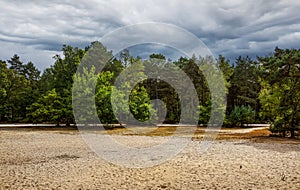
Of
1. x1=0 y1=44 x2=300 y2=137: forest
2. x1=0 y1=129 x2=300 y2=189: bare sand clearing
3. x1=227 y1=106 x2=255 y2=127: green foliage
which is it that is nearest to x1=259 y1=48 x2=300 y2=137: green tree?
x1=0 y1=44 x2=300 y2=137: forest

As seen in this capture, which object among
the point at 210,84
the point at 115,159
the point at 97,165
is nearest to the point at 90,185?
the point at 97,165

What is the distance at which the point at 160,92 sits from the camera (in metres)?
45.4

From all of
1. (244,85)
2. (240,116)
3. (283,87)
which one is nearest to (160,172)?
(283,87)

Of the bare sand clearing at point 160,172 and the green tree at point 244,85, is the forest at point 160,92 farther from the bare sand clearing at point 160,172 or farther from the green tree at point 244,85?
the bare sand clearing at point 160,172

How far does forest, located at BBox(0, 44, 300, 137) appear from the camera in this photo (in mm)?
20797

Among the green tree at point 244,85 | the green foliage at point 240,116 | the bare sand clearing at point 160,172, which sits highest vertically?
the green tree at point 244,85

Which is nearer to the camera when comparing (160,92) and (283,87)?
(283,87)

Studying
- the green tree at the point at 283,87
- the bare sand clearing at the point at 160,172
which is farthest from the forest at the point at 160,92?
the bare sand clearing at the point at 160,172

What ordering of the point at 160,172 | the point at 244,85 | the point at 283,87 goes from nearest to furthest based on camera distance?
1. the point at 160,172
2. the point at 283,87
3. the point at 244,85

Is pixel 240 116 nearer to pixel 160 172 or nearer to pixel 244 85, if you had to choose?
pixel 244 85

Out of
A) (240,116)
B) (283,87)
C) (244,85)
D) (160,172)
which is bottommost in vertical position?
(160,172)

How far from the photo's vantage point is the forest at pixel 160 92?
20.8 meters

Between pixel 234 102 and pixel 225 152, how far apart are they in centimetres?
3509

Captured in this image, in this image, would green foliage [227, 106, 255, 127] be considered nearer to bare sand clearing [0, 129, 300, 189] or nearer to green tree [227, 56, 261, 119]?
green tree [227, 56, 261, 119]
